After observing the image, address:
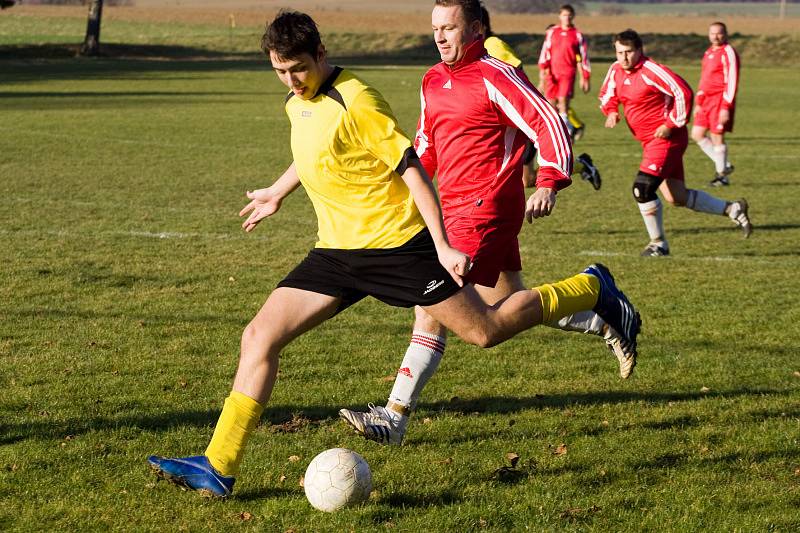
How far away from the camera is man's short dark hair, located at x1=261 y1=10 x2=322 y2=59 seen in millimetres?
4324

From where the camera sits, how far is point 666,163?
10.4 meters

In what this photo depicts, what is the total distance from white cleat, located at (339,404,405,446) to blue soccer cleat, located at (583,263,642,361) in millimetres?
1186

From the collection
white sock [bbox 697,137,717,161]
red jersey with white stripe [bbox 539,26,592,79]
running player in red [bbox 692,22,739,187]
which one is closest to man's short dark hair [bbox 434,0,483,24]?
running player in red [bbox 692,22,739,187]

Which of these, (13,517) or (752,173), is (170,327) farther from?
(752,173)

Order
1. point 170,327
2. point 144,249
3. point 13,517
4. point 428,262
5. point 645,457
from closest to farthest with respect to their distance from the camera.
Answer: point 13,517, point 428,262, point 645,457, point 170,327, point 144,249

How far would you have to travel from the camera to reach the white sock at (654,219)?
34.1 feet

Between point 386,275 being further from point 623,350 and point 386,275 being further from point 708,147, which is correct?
point 708,147

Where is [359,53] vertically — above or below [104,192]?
below

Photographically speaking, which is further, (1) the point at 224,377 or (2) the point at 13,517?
(1) the point at 224,377

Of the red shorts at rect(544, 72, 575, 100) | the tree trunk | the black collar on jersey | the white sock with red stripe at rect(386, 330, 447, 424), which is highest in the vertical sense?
the black collar on jersey

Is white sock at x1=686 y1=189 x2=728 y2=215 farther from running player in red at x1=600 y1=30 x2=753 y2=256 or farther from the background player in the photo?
the background player

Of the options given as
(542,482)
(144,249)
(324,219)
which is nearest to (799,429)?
(542,482)

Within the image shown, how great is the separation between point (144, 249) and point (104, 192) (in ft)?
13.2

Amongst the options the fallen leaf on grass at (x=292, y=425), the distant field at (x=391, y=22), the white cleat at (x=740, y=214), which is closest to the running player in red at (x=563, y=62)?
the white cleat at (x=740, y=214)
